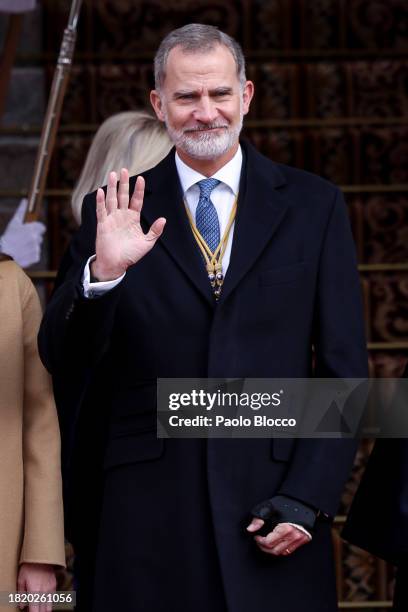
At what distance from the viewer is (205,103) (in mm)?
2854

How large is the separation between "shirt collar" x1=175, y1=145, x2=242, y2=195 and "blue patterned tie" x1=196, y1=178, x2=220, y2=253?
0.5 inches

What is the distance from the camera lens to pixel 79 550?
3.03m

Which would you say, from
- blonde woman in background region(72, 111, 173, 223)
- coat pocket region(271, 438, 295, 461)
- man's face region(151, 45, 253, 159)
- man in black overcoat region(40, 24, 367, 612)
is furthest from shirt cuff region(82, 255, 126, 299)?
blonde woman in background region(72, 111, 173, 223)

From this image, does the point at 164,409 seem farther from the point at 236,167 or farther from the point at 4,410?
the point at 236,167

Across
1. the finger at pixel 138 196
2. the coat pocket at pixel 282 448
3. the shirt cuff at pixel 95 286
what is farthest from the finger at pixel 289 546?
the finger at pixel 138 196

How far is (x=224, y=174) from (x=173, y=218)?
5.5 inches

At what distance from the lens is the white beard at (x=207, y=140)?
113 inches

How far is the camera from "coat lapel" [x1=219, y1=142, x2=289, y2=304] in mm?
2838

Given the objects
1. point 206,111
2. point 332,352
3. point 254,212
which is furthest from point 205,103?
point 332,352

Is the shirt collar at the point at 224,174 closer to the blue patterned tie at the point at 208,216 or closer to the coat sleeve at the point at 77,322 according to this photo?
the blue patterned tie at the point at 208,216

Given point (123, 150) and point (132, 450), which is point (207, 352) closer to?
point (132, 450)

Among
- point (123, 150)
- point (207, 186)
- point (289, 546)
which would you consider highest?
point (123, 150)

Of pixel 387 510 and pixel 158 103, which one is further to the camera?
pixel 158 103

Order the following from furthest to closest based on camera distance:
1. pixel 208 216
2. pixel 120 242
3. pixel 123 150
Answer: pixel 123 150 → pixel 208 216 → pixel 120 242
